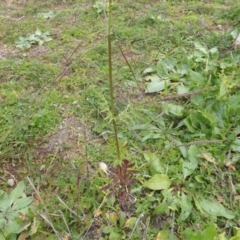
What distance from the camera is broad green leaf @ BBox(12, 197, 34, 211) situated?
1.47 meters

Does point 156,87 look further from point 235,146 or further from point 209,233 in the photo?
point 209,233

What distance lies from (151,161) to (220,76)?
2.38ft

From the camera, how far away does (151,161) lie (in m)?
1.72

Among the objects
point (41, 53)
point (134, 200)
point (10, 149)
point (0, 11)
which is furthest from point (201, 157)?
point (0, 11)

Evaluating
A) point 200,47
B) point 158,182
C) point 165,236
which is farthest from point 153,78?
point 165,236

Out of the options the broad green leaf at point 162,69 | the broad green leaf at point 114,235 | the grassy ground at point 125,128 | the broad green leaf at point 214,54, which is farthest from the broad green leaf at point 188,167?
the broad green leaf at point 214,54

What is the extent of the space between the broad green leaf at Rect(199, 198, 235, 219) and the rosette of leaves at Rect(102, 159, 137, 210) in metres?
0.32

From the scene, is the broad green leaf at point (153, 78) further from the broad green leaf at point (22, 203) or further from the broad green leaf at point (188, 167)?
the broad green leaf at point (22, 203)

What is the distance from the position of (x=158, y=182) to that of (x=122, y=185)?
0.17 meters

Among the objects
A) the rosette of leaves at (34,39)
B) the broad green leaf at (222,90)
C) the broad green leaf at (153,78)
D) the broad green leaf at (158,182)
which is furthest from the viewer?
the rosette of leaves at (34,39)

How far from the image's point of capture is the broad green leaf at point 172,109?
76.3 inches

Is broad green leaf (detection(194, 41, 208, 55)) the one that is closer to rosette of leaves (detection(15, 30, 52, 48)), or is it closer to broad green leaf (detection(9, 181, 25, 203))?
rosette of leaves (detection(15, 30, 52, 48))

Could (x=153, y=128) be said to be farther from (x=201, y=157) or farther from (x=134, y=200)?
(x=134, y=200)

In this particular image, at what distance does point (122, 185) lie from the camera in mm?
1606
